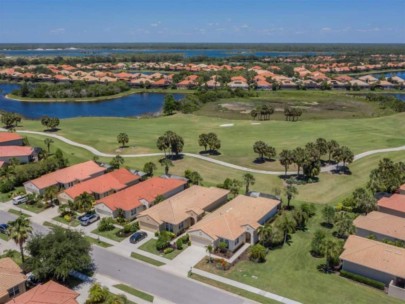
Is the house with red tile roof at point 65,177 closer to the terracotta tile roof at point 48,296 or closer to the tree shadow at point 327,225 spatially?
the terracotta tile roof at point 48,296

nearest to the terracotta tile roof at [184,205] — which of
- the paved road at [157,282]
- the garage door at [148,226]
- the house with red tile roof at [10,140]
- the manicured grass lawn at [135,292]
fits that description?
the garage door at [148,226]

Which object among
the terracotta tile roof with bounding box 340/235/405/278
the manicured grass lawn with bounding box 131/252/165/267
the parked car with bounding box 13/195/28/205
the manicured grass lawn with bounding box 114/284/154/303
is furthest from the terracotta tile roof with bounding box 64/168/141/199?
the terracotta tile roof with bounding box 340/235/405/278

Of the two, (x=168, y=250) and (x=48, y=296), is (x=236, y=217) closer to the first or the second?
(x=168, y=250)

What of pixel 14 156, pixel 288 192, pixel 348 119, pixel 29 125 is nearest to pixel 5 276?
pixel 288 192

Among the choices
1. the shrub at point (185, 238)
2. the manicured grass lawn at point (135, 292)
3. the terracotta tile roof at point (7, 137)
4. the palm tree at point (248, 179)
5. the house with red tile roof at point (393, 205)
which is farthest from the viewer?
the terracotta tile roof at point (7, 137)

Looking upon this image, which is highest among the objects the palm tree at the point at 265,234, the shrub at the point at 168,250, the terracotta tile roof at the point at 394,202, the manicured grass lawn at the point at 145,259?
the terracotta tile roof at the point at 394,202

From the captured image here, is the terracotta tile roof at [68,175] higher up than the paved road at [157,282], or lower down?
higher up

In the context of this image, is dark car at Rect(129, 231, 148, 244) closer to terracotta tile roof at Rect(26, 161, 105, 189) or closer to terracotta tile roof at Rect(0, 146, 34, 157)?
terracotta tile roof at Rect(26, 161, 105, 189)

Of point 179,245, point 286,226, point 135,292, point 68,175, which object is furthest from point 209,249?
point 68,175
